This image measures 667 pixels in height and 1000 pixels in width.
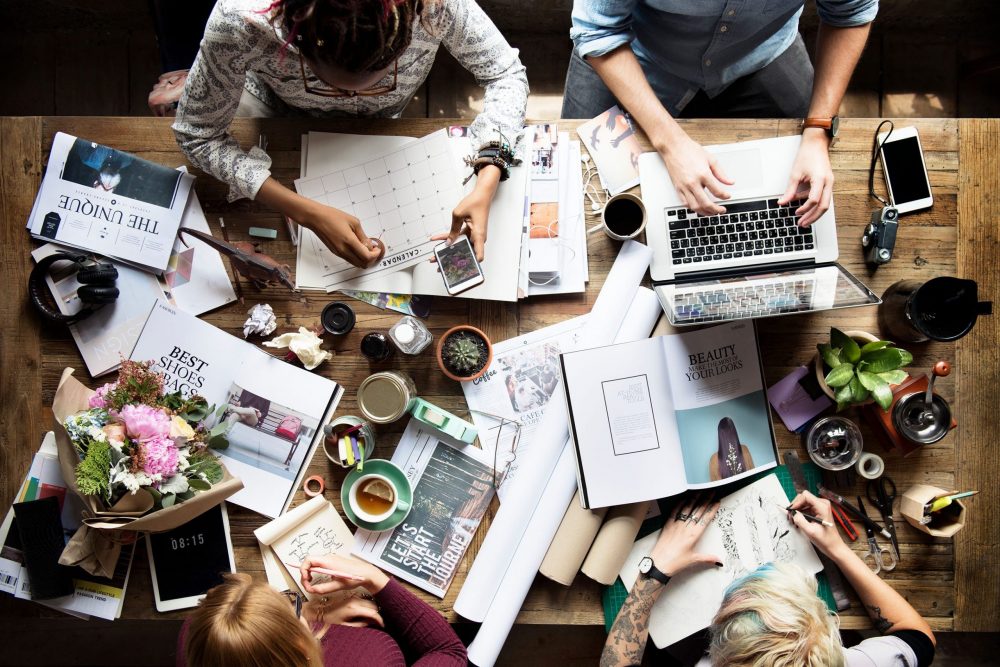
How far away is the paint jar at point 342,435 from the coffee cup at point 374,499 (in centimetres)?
5

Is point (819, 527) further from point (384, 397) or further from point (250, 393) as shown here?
point (250, 393)

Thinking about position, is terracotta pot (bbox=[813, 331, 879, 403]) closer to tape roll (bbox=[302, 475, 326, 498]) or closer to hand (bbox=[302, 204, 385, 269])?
Result: hand (bbox=[302, 204, 385, 269])

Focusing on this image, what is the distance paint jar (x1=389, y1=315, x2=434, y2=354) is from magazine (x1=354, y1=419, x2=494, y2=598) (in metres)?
0.17

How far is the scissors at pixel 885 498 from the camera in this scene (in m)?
1.38

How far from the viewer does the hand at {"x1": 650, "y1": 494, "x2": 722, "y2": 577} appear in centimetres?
135

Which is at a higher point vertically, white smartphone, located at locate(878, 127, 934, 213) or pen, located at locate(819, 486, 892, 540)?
white smartphone, located at locate(878, 127, 934, 213)

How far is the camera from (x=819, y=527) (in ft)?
4.42

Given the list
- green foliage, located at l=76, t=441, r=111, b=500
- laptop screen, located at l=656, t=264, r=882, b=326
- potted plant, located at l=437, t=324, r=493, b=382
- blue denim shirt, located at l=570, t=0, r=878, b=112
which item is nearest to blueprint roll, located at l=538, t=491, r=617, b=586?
potted plant, located at l=437, t=324, r=493, b=382

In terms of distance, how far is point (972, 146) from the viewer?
139cm

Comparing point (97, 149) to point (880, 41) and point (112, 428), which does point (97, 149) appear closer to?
point (112, 428)

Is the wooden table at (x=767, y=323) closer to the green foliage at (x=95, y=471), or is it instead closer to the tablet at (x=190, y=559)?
the tablet at (x=190, y=559)

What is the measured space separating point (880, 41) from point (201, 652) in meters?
2.64

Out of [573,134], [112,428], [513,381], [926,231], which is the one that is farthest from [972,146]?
[112,428]

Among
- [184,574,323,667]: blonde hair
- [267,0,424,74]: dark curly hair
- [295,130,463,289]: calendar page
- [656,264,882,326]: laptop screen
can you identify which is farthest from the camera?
[295,130,463,289]: calendar page
